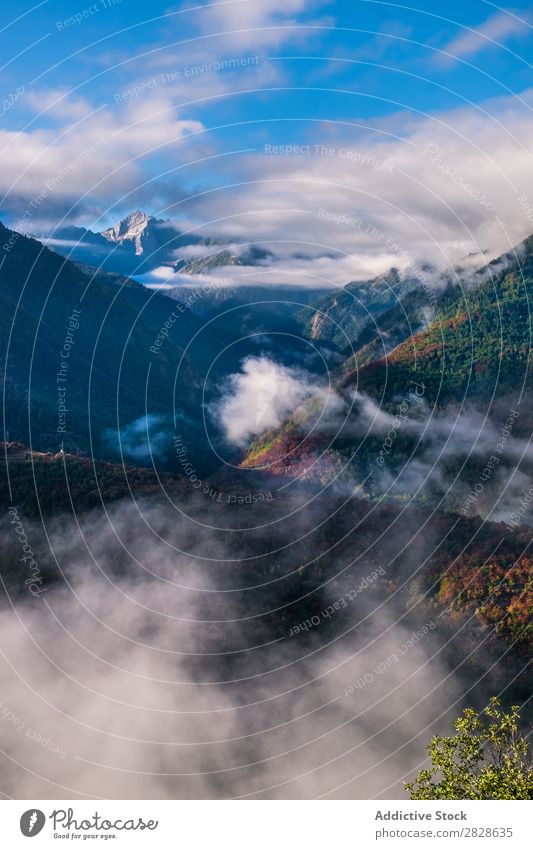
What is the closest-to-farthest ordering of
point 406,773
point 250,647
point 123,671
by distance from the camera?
1. point 406,773
2. point 250,647
3. point 123,671

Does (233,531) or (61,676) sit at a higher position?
(233,531)

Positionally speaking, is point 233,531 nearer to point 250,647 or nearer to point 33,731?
point 250,647

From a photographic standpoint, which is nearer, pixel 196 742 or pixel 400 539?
pixel 196 742

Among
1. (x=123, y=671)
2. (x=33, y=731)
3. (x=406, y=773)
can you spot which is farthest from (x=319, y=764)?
(x=33, y=731)

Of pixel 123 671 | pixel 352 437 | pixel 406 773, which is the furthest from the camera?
pixel 352 437

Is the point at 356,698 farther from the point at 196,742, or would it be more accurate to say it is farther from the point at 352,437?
the point at 352,437

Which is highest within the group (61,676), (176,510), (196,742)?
(176,510)

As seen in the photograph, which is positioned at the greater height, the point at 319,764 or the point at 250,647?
the point at 250,647

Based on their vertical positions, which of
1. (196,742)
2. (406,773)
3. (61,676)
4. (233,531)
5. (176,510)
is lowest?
(406,773)

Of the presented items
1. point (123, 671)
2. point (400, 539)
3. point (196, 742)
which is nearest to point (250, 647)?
point (196, 742)
